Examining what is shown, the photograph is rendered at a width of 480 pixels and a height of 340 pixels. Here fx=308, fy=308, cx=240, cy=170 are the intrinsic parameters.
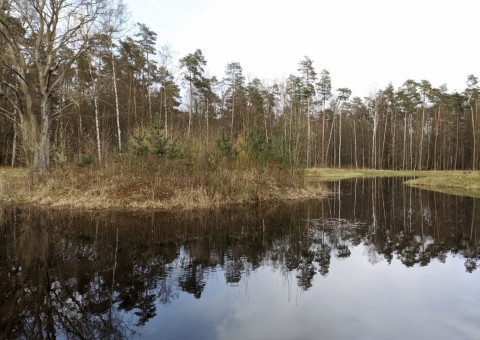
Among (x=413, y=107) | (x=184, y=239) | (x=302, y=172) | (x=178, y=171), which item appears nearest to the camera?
(x=184, y=239)

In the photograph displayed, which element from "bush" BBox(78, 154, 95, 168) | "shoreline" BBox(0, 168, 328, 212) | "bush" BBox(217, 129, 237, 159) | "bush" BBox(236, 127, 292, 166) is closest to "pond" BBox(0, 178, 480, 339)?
"shoreline" BBox(0, 168, 328, 212)

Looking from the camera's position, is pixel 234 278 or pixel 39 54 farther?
pixel 39 54

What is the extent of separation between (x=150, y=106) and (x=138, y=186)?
18.4m

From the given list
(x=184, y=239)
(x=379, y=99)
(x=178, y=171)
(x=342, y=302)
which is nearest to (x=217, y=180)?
(x=178, y=171)

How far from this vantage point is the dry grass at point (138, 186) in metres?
13.2

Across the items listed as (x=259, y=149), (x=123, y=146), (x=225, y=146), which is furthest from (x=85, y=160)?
(x=259, y=149)

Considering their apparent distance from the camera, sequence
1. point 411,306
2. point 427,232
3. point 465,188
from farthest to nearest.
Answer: point 465,188 → point 427,232 → point 411,306

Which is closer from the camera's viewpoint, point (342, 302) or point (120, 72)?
point (342, 302)

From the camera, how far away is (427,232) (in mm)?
10062

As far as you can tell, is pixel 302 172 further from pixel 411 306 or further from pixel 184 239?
pixel 411 306

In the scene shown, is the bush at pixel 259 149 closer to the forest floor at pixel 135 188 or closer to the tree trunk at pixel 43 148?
the forest floor at pixel 135 188

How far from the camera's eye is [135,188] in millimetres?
13711

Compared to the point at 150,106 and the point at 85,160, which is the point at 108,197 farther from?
the point at 150,106

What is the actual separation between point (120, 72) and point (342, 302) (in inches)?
1301
